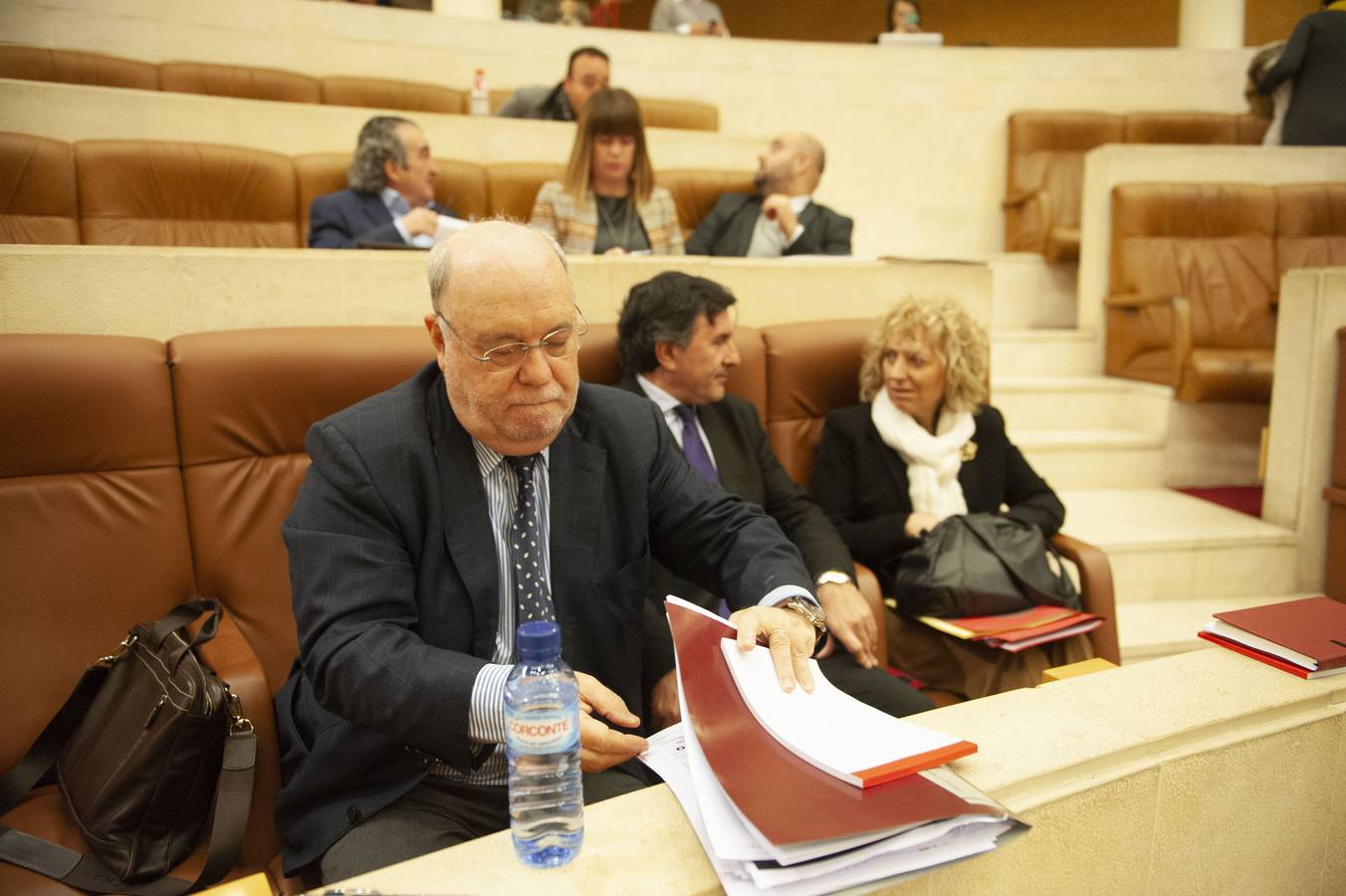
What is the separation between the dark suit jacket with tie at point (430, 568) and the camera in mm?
981

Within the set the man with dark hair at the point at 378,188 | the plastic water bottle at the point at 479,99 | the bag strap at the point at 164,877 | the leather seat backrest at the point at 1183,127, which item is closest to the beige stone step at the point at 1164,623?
the bag strap at the point at 164,877

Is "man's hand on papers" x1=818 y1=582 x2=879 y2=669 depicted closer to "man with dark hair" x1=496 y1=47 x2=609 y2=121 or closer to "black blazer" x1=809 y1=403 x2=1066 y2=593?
"black blazer" x1=809 y1=403 x2=1066 y2=593

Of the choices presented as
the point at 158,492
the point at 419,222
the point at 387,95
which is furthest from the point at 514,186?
the point at 158,492

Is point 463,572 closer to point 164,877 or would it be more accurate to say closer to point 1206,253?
point 164,877

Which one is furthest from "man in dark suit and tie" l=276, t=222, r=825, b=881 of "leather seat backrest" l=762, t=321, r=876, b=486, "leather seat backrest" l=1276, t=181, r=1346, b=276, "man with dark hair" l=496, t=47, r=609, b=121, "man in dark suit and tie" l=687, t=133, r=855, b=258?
"leather seat backrest" l=1276, t=181, r=1346, b=276

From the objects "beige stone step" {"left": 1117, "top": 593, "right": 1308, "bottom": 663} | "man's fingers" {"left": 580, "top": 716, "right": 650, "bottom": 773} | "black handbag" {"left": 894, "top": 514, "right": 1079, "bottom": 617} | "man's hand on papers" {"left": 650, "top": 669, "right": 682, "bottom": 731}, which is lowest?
"beige stone step" {"left": 1117, "top": 593, "right": 1308, "bottom": 663}

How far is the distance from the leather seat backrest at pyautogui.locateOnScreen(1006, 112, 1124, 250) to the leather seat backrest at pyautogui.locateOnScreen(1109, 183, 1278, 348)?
50.7 inches

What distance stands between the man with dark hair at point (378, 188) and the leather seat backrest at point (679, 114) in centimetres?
194

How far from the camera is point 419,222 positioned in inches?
102

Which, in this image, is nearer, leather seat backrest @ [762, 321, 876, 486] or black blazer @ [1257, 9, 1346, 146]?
leather seat backrest @ [762, 321, 876, 486]

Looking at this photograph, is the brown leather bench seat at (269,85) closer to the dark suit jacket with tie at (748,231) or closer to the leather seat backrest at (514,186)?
Result: the leather seat backrest at (514,186)

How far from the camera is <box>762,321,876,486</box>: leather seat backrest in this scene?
6.97 feet

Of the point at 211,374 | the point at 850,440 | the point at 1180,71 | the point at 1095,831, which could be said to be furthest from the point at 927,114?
the point at 1095,831

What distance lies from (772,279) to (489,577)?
1490 mm
